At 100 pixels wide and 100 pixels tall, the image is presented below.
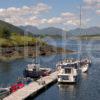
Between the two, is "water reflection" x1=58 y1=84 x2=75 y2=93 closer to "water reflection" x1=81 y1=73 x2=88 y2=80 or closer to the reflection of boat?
the reflection of boat

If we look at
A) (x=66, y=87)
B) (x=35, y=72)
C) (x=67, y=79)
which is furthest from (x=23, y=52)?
(x=66, y=87)

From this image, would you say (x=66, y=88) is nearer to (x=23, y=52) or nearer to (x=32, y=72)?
(x=32, y=72)

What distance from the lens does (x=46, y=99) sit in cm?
5675

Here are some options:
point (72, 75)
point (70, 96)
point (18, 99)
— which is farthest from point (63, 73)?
point (18, 99)

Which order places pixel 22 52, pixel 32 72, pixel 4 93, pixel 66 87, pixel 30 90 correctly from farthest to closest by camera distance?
pixel 22 52
pixel 32 72
pixel 66 87
pixel 30 90
pixel 4 93

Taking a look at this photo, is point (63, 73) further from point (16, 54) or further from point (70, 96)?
point (16, 54)

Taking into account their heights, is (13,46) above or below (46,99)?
above

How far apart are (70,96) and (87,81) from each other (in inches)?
696

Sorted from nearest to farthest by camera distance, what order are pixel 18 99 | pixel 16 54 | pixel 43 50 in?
pixel 18 99 → pixel 16 54 → pixel 43 50

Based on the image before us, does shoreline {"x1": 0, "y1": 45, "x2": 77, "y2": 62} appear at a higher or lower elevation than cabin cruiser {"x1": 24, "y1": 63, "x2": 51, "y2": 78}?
higher

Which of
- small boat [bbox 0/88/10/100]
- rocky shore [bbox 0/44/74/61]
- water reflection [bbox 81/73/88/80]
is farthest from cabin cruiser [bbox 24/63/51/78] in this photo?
rocky shore [bbox 0/44/74/61]

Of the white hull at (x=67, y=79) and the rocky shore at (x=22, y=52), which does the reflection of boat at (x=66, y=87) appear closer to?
the white hull at (x=67, y=79)

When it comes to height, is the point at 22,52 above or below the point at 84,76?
above

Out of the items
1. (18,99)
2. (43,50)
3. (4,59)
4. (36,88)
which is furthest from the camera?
(43,50)
